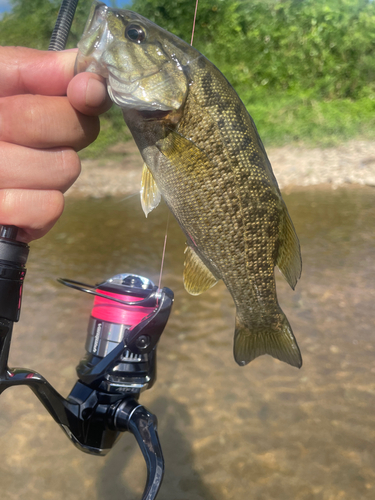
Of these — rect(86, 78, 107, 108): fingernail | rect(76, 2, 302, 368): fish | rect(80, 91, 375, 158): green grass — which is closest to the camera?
rect(86, 78, 107, 108): fingernail

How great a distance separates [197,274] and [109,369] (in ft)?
1.40

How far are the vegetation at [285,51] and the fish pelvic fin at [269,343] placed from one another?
6285 millimetres

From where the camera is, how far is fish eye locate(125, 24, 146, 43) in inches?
44.1

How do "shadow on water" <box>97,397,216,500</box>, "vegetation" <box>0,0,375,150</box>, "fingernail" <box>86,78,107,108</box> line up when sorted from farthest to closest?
"vegetation" <box>0,0,375,150</box>, "shadow on water" <box>97,397,216,500</box>, "fingernail" <box>86,78,107,108</box>

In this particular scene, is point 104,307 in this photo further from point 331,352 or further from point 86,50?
point 331,352

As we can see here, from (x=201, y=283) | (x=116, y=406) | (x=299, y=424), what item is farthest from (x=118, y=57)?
(x=299, y=424)

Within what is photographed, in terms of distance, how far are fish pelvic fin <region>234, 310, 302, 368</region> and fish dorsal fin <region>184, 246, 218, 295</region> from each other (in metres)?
0.22

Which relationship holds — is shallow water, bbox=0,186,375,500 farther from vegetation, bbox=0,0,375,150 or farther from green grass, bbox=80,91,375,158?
vegetation, bbox=0,0,375,150

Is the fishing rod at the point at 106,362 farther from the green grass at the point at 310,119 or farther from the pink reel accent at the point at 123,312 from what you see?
the green grass at the point at 310,119

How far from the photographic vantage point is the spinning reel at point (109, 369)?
1.05m

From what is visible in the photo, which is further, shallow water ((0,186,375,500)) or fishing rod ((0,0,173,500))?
shallow water ((0,186,375,500))

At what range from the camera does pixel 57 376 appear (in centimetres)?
291

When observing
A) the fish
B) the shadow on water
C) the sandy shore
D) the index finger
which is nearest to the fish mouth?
the fish

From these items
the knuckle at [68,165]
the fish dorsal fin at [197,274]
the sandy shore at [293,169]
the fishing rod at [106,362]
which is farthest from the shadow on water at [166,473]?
the sandy shore at [293,169]
